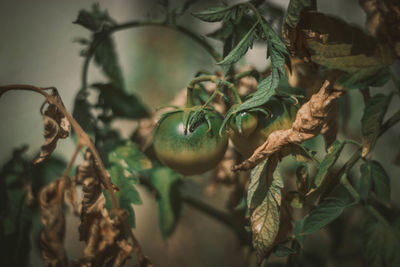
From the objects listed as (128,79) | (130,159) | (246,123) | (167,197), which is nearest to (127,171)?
(130,159)

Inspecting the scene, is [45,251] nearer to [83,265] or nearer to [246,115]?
[83,265]

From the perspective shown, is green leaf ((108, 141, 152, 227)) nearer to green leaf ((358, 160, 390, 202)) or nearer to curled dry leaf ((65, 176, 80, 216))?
curled dry leaf ((65, 176, 80, 216))

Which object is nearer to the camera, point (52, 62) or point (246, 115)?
point (246, 115)

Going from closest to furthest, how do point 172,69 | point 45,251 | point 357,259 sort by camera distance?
1. point 45,251
2. point 357,259
3. point 172,69

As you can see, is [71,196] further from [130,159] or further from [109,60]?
[109,60]

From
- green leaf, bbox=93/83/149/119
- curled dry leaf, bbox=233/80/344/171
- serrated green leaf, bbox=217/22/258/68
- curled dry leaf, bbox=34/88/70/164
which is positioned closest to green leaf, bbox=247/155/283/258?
curled dry leaf, bbox=233/80/344/171

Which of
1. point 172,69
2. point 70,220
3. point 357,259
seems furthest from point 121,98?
point 357,259

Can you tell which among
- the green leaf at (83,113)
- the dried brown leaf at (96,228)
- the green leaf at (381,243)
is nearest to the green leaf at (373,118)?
the green leaf at (381,243)

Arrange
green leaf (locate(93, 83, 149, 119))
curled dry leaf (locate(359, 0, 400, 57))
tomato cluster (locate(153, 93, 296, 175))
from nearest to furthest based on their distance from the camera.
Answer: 1. curled dry leaf (locate(359, 0, 400, 57))
2. tomato cluster (locate(153, 93, 296, 175))
3. green leaf (locate(93, 83, 149, 119))
